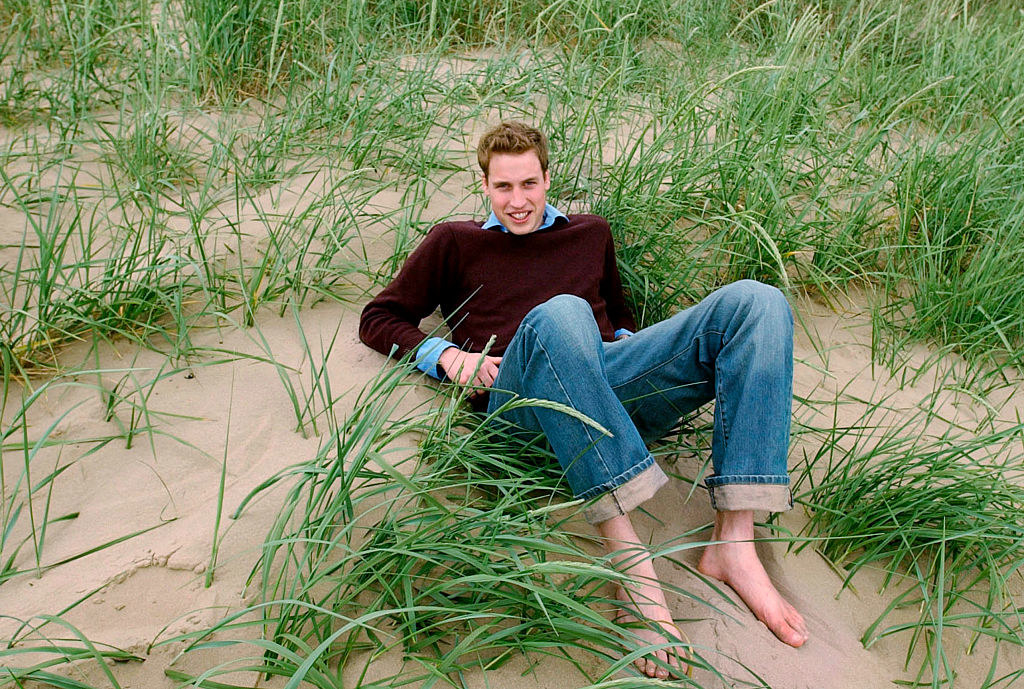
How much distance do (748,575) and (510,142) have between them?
1289 mm

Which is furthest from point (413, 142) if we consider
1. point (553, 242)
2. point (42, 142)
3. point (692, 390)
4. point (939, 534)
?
point (939, 534)

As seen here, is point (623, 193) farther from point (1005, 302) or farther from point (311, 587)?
point (311, 587)

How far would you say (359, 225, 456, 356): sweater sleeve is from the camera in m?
2.34

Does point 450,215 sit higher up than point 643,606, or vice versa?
point 450,215

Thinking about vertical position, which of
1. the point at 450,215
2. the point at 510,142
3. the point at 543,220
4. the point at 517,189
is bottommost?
the point at 450,215

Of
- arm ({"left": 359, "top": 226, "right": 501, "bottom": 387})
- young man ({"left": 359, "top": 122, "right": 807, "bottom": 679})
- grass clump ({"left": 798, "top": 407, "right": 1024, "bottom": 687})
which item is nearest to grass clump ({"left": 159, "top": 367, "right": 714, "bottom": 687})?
young man ({"left": 359, "top": 122, "right": 807, "bottom": 679})

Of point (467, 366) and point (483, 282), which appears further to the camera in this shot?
point (483, 282)

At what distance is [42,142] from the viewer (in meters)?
3.15

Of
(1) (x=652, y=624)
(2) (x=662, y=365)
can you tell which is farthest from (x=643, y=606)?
(2) (x=662, y=365)

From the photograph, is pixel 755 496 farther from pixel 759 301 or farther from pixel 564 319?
pixel 564 319

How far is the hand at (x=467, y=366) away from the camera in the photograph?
7.10 feet

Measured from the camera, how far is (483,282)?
94.5 inches

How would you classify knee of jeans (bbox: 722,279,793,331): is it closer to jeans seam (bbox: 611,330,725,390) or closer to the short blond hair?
jeans seam (bbox: 611,330,725,390)

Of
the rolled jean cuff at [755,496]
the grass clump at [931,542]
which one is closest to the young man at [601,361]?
the rolled jean cuff at [755,496]
